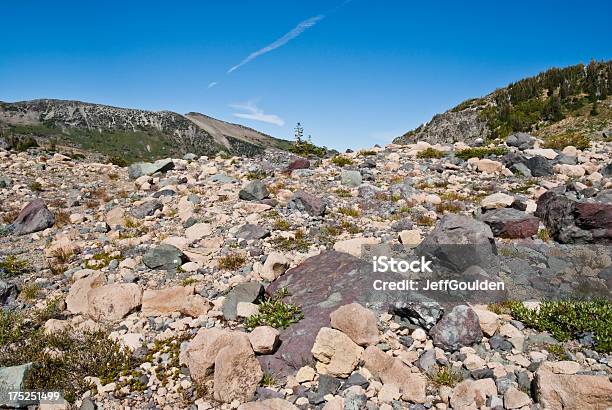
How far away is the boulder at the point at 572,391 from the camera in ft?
13.8

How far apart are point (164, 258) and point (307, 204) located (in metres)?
4.87

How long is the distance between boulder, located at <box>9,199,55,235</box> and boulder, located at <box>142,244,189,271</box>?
5.34 meters

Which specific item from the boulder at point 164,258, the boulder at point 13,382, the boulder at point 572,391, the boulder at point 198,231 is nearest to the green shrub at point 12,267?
the boulder at point 164,258

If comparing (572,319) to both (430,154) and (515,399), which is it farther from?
(430,154)

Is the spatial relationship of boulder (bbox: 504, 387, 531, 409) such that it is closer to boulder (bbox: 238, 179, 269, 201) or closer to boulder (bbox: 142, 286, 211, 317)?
boulder (bbox: 142, 286, 211, 317)

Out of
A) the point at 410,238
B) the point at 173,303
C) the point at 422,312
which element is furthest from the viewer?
the point at 410,238

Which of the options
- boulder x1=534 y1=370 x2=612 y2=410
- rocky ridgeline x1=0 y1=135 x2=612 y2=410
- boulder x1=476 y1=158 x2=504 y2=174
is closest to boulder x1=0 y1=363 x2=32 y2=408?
rocky ridgeline x1=0 y1=135 x2=612 y2=410

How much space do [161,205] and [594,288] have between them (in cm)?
1243

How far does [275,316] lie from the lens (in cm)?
Answer: 655

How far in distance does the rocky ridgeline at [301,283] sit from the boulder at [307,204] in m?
0.05

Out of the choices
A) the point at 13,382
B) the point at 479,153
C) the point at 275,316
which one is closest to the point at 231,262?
the point at 275,316

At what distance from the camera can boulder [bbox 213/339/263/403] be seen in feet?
16.6

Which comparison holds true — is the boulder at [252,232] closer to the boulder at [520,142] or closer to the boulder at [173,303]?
the boulder at [173,303]

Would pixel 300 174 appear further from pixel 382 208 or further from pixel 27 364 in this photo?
pixel 27 364
